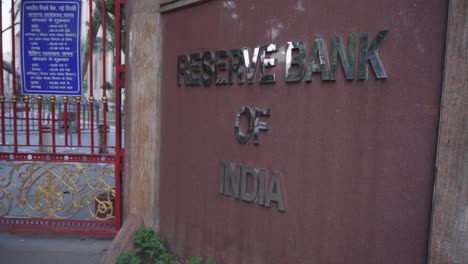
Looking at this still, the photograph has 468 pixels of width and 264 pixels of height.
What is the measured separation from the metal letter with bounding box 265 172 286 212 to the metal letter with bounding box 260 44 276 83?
0.67 meters

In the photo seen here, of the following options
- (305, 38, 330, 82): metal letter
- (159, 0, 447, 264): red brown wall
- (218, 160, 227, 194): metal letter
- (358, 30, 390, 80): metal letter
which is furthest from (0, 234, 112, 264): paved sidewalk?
(358, 30, 390, 80): metal letter

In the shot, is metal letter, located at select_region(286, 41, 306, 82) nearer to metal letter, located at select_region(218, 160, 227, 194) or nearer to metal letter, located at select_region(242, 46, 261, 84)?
metal letter, located at select_region(242, 46, 261, 84)

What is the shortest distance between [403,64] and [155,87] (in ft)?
7.93

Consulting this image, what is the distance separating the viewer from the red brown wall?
211cm

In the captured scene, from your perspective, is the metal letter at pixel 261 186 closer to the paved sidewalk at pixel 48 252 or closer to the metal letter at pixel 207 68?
the metal letter at pixel 207 68

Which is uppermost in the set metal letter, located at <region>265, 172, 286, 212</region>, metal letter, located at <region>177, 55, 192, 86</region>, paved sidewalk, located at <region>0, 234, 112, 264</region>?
metal letter, located at <region>177, 55, 192, 86</region>

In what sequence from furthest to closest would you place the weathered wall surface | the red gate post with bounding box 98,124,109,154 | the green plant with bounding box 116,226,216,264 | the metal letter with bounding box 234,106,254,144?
1. the red gate post with bounding box 98,124,109,154
2. the green plant with bounding box 116,226,216,264
3. the metal letter with bounding box 234,106,254,144
4. the weathered wall surface

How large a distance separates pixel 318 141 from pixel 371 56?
621mm

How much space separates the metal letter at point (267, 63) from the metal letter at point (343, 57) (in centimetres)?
48

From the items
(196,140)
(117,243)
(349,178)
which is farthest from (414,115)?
(117,243)

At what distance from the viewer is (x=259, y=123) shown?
2.89m

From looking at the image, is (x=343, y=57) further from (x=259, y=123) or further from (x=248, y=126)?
(x=248, y=126)

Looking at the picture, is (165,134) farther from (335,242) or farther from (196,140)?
(335,242)

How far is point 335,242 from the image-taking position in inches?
96.9
